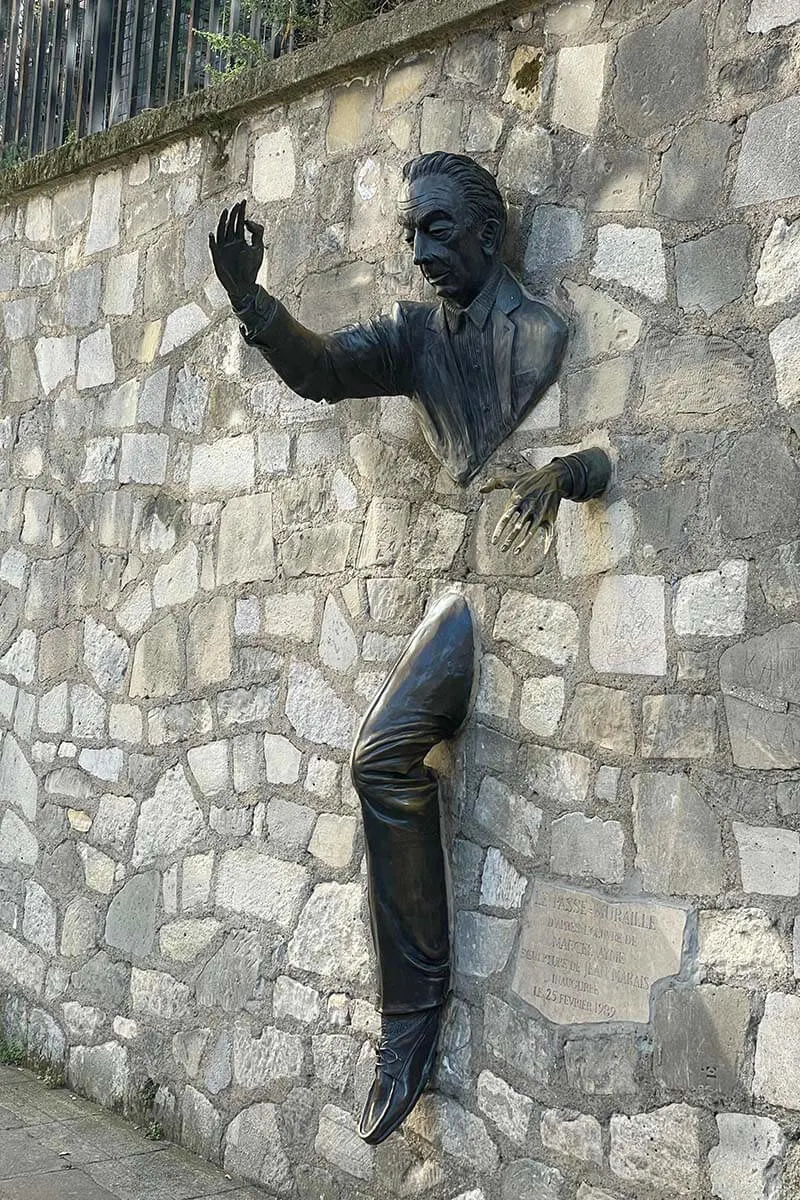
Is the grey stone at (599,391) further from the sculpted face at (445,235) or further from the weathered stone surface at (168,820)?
the weathered stone surface at (168,820)

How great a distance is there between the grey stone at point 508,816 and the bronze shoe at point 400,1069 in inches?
18.6

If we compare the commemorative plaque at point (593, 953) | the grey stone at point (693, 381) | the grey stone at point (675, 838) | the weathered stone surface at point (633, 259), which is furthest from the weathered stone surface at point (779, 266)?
the commemorative plaque at point (593, 953)

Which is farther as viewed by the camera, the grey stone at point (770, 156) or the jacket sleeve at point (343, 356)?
the jacket sleeve at point (343, 356)

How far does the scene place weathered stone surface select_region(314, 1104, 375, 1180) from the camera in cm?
399

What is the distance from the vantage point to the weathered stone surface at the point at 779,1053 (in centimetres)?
301

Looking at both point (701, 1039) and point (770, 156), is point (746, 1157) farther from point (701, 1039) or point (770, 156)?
point (770, 156)

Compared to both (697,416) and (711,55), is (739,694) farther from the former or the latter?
(711,55)

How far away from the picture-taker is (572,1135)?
3.44 m

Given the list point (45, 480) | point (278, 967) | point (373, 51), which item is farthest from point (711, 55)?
point (45, 480)

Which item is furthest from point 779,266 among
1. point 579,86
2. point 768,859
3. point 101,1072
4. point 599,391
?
point 101,1072

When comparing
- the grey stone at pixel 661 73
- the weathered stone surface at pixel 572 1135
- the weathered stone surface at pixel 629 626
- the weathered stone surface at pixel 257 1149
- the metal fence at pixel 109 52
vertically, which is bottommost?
the weathered stone surface at pixel 257 1149

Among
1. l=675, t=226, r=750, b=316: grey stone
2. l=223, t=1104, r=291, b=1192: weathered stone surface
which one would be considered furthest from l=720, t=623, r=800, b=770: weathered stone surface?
l=223, t=1104, r=291, b=1192: weathered stone surface

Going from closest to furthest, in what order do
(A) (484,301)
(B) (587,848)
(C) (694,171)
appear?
(C) (694,171), (B) (587,848), (A) (484,301)

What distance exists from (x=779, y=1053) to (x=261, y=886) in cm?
178
